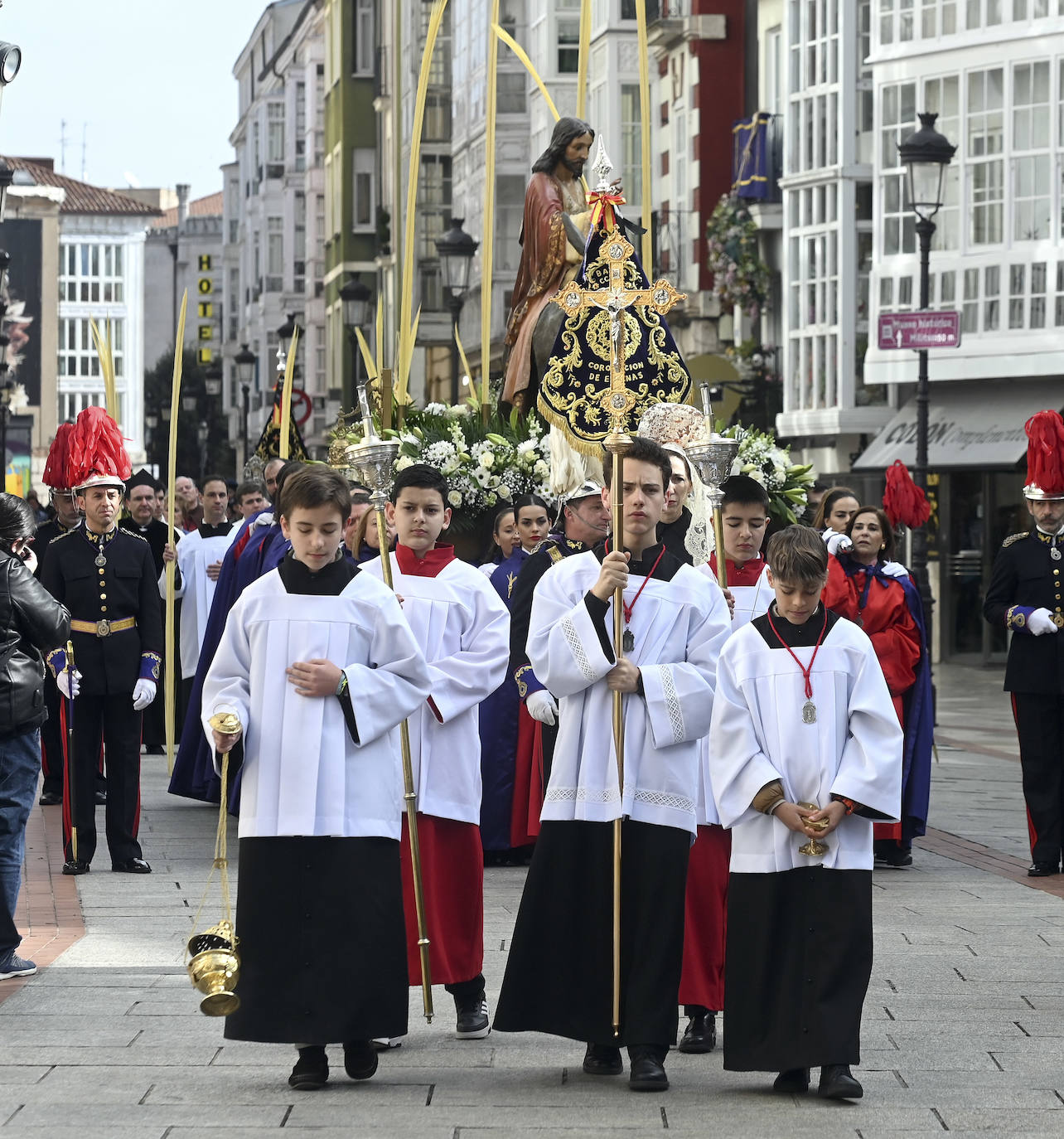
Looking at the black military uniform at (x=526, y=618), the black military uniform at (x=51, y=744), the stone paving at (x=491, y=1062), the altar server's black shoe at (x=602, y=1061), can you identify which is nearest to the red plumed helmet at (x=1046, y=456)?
the stone paving at (x=491, y=1062)

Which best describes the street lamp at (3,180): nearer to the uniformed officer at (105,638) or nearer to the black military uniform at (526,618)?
the uniformed officer at (105,638)

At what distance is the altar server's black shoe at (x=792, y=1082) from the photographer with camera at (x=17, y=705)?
10.4 feet

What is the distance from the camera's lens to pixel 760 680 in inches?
277

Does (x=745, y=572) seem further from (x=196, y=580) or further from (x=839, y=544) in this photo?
(x=196, y=580)

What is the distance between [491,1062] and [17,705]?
8.01 ft

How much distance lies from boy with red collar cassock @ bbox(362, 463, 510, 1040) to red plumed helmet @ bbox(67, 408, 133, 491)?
3496 mm

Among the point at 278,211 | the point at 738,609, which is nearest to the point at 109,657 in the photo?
the point at 738,609

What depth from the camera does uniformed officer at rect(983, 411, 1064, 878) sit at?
11.8 meters

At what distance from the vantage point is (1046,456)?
11.8 metres

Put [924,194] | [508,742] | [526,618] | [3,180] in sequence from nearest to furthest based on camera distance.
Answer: [526,618] < [508,742] < [3,180] < [924,194]

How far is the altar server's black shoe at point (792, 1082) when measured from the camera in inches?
271

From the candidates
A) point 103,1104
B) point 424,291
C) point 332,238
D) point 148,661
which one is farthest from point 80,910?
point 332,238

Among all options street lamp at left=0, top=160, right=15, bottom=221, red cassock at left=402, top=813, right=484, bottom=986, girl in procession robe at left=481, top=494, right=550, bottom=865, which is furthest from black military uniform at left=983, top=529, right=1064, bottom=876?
street lamp at left=0, top=160, right=15, bottom=221

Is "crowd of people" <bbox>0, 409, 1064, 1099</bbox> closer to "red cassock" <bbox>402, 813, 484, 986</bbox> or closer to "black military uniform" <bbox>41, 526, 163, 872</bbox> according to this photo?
"red cassock" <bbox>402, 813, 484, 986</bbox>
